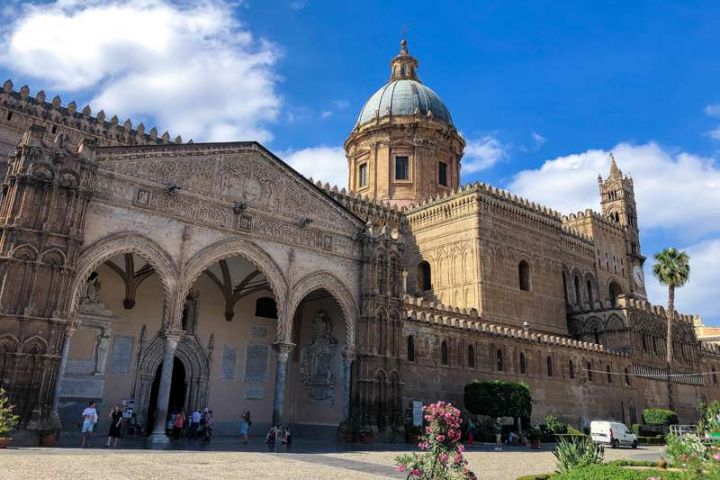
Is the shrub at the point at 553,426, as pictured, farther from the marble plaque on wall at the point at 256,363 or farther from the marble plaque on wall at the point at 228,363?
the marble plaque on wall at the point at 228,363

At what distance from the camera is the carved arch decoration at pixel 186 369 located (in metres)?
21.3

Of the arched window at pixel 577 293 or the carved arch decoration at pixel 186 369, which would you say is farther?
the arched window at pixel 577 293

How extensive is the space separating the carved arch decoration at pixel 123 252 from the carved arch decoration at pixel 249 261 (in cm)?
48

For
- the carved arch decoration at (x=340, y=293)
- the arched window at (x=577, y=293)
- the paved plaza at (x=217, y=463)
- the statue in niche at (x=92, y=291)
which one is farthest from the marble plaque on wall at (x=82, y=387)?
the arched window at (x=577, y=293)

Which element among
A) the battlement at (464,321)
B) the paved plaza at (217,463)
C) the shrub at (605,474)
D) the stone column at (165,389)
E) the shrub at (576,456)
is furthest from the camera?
the battlement at (464,321)

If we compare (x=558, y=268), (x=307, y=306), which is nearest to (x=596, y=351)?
(x=558, y=268)

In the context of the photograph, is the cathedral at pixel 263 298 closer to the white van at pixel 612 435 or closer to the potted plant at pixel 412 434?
the potted plant at pixel 412 434

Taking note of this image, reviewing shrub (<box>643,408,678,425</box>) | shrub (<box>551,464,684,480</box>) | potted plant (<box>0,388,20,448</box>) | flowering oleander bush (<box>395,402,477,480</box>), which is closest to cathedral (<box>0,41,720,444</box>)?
potted plant (<box>0,388,20,448</box>)

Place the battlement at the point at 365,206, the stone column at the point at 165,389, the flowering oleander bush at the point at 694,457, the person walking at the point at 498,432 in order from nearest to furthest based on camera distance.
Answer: the flowering oleander bush at the point at 694,457 → the stone column at the point at 165,389 → the person walking at the point at 498,432 → the battlement at the point at 365,206

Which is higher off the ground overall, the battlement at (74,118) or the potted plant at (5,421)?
the battlement at (74,118)

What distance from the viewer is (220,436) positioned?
22328 millimetres

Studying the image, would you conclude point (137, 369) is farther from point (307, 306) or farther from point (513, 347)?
point (513, 347)

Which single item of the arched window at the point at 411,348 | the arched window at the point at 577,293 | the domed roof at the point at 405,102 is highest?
the domed roof at the point at 405,102

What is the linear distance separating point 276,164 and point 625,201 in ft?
143
